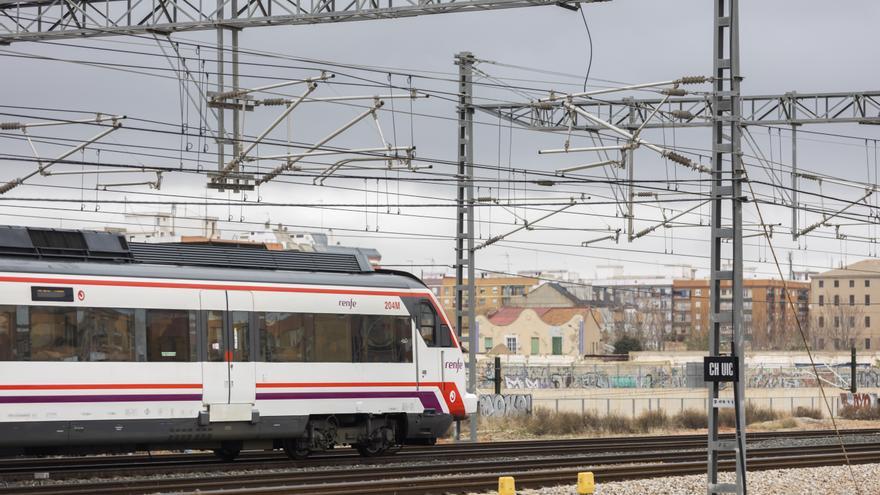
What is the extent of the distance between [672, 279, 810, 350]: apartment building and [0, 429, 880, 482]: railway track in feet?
338

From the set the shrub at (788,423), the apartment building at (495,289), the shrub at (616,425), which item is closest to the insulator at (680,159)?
the shrub at (616,425)

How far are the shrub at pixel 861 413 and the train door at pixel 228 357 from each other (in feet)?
112

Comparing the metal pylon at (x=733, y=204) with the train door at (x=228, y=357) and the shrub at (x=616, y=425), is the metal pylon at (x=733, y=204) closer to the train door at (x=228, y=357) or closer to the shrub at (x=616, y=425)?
the train door at (x=228, y=357)

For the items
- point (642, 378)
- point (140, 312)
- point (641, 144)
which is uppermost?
point (641, 144)

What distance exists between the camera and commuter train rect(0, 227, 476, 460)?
69.3 ft

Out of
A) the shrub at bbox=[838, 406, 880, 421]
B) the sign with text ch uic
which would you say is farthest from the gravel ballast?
the shrub at bbox=[838, 406, 880, 421]

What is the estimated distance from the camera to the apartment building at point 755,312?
5743 inches

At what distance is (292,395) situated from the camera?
24.1m

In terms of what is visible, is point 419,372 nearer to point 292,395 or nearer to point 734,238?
point 292,395

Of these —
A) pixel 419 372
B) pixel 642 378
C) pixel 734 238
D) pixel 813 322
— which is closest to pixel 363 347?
pixel 419 372

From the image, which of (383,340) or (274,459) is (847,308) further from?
(274,459)

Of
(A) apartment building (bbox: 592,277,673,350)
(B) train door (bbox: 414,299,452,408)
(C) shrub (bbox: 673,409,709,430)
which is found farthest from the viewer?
(A) apartment building (bbox: 592,277,673,350)

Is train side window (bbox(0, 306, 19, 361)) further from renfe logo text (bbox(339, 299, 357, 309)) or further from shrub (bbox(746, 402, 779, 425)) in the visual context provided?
shrub (bbox(746, 402, 779, 425))

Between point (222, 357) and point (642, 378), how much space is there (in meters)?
64.0
